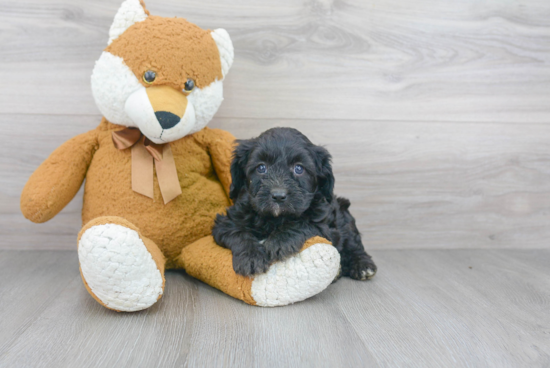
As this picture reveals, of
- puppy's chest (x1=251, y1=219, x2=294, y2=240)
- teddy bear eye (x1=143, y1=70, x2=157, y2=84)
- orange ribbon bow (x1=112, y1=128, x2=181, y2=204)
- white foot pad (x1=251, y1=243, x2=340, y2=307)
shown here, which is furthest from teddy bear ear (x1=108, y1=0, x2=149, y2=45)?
white foot pad (x1=251, y1=243, x2=340, y2=307)

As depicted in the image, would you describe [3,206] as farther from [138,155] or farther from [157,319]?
[157,319]

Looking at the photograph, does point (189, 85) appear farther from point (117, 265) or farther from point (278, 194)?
point (117, 265)

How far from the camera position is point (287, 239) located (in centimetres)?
137

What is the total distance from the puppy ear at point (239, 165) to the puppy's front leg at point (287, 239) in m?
0.23

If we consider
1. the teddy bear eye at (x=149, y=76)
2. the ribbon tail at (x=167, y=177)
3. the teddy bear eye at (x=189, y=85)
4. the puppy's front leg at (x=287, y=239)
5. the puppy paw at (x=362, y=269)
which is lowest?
the puppy paw at (x=362, y=269)

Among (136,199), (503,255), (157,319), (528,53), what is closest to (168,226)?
(136,199)

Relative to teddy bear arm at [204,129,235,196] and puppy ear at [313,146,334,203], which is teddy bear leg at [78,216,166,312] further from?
puppy ear at [313,146,334,203]

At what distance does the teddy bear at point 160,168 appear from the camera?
1.34 meters

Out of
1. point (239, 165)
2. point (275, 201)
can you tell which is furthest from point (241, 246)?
point (239, 165)

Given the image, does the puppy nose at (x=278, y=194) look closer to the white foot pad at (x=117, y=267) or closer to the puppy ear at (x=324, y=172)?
the puppy ear at (x=324, y=172)

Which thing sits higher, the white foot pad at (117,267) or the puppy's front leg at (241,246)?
the white foot pad at (117,267)

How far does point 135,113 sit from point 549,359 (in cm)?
143

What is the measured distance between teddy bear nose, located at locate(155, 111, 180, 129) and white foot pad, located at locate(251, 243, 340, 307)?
Answer: 1.92 ft

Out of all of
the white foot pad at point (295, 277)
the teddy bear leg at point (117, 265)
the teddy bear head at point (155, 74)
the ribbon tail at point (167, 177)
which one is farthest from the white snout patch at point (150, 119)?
the white foot pad at point (295, 277)
